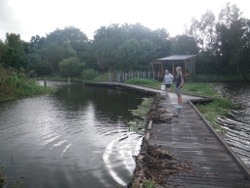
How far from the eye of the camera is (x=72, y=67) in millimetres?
44750

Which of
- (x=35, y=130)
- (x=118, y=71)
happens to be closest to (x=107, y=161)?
A: (x=35, y=130)

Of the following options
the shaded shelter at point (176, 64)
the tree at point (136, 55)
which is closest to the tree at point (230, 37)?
the shaded shelter at point (176, 64)

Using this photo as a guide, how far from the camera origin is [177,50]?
119 feet

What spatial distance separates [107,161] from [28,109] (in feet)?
28.0

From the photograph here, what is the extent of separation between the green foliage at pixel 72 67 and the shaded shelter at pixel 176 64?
54.3ft

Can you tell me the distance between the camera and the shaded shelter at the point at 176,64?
A: 28.0m

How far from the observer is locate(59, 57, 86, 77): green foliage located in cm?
4419

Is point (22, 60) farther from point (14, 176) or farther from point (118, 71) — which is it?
point (14, 176)

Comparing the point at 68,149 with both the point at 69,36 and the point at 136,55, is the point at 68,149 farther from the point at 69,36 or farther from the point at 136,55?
the point at 69,36

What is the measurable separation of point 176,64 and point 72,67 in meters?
21.5

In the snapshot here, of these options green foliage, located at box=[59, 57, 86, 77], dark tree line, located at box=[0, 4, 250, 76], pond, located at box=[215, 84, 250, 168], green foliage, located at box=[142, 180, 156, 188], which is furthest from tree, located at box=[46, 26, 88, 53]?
green foliage, located at box=[142, 180, 156, 188]

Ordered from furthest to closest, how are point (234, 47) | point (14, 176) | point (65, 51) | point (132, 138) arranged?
1. point (65, 51)
2. point (234, 47)
3. point (132, 138)
4. point (14, 176)

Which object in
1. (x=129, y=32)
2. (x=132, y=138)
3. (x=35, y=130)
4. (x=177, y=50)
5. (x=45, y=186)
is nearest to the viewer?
(x=45, y=186)

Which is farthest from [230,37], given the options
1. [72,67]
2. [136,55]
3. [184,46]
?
[72,67]
